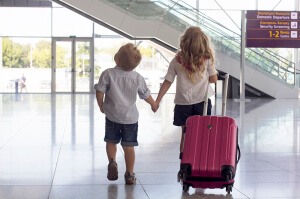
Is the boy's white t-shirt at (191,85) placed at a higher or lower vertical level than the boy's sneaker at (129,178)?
higher

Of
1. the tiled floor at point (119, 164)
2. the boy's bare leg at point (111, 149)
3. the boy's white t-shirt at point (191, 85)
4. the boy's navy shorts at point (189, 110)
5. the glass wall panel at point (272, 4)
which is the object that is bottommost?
the tiled floor at point (119, 164)

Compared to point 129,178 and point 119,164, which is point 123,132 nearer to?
point 129,178

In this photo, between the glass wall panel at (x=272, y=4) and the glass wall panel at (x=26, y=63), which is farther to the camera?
the glass wall panel at (x=26, y=63)

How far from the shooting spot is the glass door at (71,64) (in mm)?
34000

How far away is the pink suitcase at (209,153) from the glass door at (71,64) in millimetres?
29348

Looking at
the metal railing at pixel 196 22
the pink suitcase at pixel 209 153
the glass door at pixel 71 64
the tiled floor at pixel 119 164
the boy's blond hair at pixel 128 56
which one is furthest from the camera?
the glass door at pixel 71 64

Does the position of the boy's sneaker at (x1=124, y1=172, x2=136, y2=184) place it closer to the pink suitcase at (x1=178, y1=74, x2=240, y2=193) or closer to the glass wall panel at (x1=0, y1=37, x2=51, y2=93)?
the pink suitcase at (x1=178, y1=74, x2=240, y2=193)

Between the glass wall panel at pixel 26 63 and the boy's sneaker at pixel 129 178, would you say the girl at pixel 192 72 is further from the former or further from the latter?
Answer: the glass wall panel at pixel 26 63

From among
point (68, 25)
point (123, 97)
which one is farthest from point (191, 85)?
point (68, 25)

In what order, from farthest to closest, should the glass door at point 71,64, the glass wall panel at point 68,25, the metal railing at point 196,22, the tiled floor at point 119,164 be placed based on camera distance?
the glass wall panel at point 68,25, the glass door at point 71,64, the metal railing at point 196,22, the tiled floor at point 119,164

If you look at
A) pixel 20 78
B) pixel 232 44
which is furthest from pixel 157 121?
pixel 20 78

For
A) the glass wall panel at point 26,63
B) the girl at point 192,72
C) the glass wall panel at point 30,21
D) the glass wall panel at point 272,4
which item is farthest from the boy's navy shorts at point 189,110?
the glass wall panel at point 30,21

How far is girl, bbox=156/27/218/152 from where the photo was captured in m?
5.18

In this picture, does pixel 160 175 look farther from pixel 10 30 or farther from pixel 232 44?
pixel 10 30
